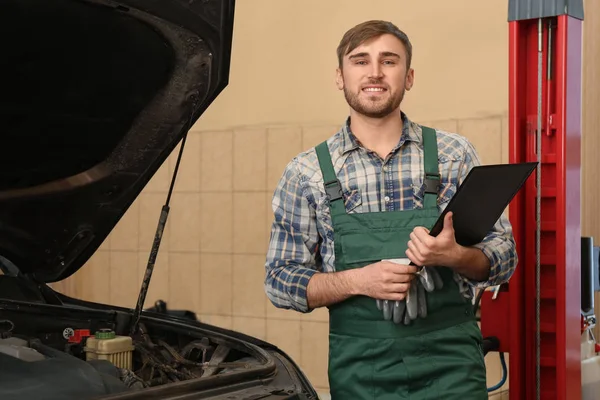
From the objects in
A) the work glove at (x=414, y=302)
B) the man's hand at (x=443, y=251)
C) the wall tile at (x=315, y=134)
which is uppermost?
the wall tile at (x=315, y=134)

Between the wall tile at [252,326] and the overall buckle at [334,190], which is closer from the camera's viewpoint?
the overall buckle at [334,190]

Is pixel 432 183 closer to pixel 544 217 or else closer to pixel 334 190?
pixel 334 190

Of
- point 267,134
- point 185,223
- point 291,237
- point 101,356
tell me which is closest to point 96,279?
point 185,223

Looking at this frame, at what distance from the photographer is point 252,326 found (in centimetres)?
426

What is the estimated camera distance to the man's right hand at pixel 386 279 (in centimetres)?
167

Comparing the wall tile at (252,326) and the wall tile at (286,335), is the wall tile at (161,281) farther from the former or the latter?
the wall tile at (286,335)

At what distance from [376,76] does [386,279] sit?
45cm

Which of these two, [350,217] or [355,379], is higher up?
[350,217]

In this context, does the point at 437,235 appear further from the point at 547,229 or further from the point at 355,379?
the point at 547,229

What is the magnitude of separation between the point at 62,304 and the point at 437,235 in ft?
3.40

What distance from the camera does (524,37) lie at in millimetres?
2547

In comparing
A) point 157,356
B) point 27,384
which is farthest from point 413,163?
point 27,384

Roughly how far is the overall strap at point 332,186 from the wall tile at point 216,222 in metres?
2.51

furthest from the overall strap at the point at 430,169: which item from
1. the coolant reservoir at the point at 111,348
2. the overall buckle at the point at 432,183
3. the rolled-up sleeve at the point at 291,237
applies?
the coolant reservoir at the point at 111,348
